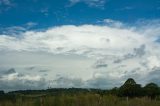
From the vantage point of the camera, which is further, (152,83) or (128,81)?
(152,83)

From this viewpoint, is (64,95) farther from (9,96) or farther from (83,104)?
(9,96)

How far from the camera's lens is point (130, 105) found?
25172 millimetres

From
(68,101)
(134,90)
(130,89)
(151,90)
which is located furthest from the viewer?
(151,90)

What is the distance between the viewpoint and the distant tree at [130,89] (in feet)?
146

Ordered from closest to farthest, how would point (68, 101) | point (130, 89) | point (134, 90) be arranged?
1. point (68, 101)
2. point (130, 89)
3. point (134, 90)

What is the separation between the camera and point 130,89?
45.6 m

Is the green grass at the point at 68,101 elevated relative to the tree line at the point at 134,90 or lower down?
lower down

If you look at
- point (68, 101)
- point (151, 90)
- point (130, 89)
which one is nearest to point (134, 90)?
point (130, 89)

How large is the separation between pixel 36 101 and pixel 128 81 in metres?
26.7

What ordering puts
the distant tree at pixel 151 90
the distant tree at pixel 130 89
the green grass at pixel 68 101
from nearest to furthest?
the green grass at pixel 68 101 < the distant tree at pixel 130 89 < the distant tree at pixel 151 90

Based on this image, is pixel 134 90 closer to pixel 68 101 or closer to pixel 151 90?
pixel 151 90

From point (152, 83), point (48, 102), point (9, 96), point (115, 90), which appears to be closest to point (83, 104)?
point (48, 102)

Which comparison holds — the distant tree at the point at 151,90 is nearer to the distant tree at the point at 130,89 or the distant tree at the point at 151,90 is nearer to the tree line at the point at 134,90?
the tree line at the point at 134,90

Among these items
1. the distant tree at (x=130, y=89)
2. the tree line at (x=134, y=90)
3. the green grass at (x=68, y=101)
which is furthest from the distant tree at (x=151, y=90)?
the green grass at (x=68, y=101)
